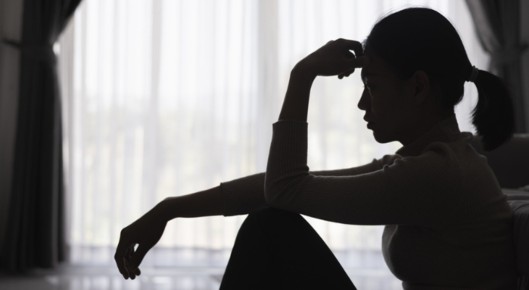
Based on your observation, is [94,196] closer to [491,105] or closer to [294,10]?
[294,10]

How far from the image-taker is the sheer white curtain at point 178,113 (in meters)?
2.91

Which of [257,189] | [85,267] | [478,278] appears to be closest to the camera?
[478,278]

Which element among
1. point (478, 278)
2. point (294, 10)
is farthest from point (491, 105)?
point (294, 10)

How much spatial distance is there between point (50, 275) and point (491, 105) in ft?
8.06

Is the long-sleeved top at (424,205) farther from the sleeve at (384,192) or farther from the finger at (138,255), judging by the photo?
the finger at (138,255)

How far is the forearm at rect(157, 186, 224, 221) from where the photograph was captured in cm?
119

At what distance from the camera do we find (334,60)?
102cm

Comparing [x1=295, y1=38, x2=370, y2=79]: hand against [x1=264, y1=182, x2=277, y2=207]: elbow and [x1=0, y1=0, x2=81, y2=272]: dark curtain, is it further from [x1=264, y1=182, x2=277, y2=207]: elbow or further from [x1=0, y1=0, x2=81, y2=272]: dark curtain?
[x1=0, y1=0, x2=81, y2=272]: dark curtain

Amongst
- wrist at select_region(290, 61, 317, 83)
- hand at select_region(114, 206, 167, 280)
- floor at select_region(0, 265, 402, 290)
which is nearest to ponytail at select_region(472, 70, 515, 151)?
wrist at select_region(290, 61, 317, 83)

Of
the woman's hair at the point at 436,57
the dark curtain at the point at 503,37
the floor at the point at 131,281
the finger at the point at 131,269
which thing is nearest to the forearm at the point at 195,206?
the finger at the point at 131,269

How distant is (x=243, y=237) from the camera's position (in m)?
0.99

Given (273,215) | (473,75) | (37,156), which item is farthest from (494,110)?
(37,156)

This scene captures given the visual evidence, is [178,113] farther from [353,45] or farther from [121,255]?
[353,45]

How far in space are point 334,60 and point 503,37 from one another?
7.86ft
